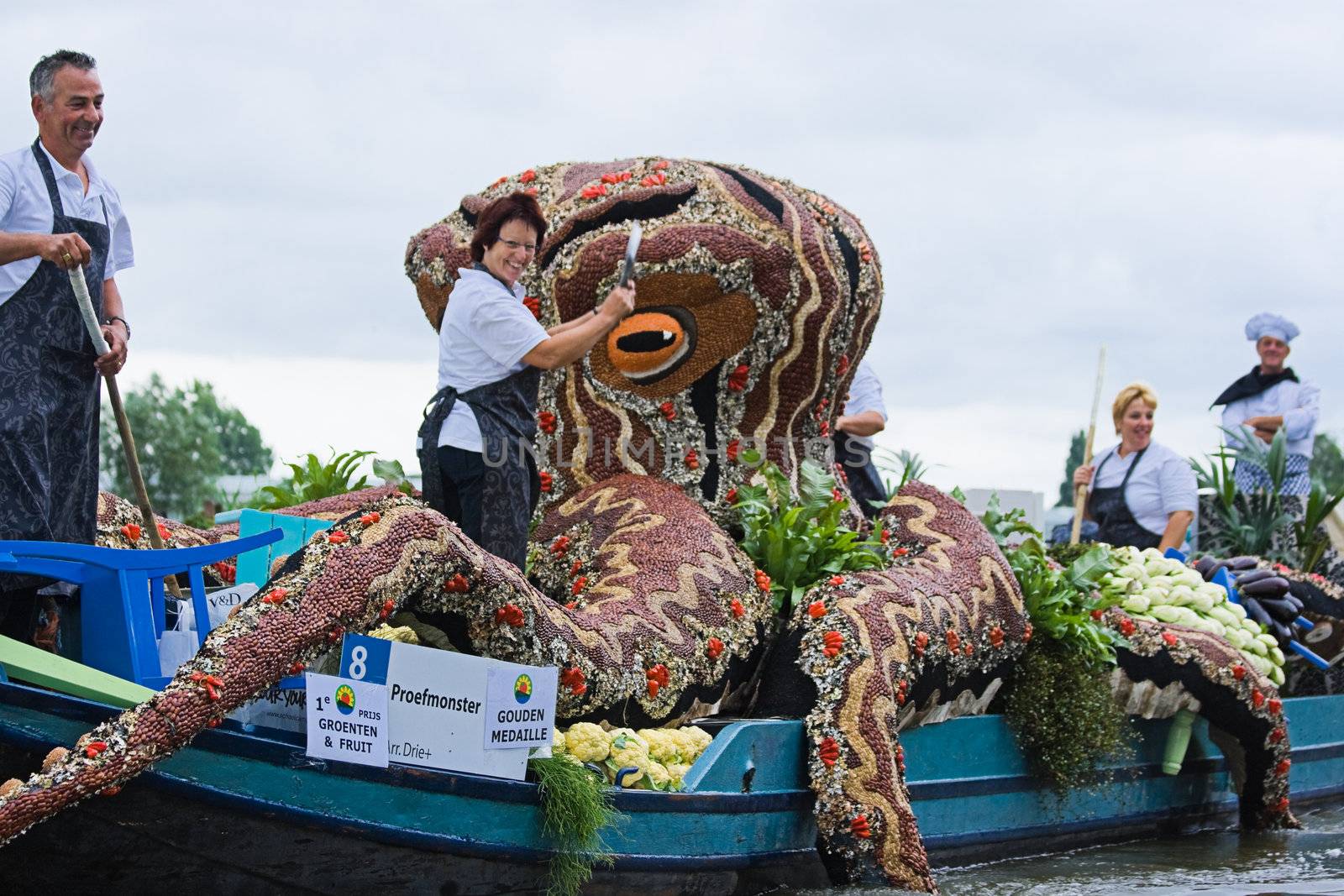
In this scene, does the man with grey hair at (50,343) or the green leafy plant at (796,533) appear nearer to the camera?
the man with grey hair at (50,343)

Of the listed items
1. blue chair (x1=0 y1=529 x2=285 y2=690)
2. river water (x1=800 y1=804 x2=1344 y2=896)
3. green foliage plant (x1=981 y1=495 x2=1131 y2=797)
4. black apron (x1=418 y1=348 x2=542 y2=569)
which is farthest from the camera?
green foliage plant (x1=981 y1=495 x2=1131 y2=797)

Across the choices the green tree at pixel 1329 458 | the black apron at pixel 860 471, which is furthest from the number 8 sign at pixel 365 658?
the green tree at pixel 1329 458

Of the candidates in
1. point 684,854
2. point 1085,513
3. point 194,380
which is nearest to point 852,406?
point 1085,513

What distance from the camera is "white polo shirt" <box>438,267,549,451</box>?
251 inches

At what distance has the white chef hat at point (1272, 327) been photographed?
492 inches

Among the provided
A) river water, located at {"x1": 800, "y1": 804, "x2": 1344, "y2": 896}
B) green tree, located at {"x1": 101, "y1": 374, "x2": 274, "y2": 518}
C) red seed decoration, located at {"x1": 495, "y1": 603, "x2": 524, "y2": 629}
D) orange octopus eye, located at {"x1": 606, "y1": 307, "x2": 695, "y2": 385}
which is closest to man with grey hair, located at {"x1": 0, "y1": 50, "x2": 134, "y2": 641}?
red seed decoration, located at {"x1": 495, "y1": 603, "x2": 524, "y2": 629}

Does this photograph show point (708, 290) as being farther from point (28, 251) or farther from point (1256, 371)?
point (1256, 371)

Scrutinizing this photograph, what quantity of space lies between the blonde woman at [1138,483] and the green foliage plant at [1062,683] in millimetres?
2831

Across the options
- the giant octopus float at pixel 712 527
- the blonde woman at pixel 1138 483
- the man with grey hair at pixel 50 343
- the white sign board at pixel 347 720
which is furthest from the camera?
the blonde woman at pixel 1138 483

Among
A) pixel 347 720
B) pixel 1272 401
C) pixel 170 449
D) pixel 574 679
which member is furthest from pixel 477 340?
pixel 170 449

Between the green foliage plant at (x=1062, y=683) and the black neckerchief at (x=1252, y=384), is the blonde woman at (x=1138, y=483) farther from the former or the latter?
the green foliage plant at (x=1062, y=683)

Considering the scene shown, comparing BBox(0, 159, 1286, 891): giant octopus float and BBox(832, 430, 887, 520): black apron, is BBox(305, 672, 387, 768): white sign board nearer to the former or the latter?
BBox(0, 159, 1286, 891): giant octopus float

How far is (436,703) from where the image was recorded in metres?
5.41

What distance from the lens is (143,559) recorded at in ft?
18.0
